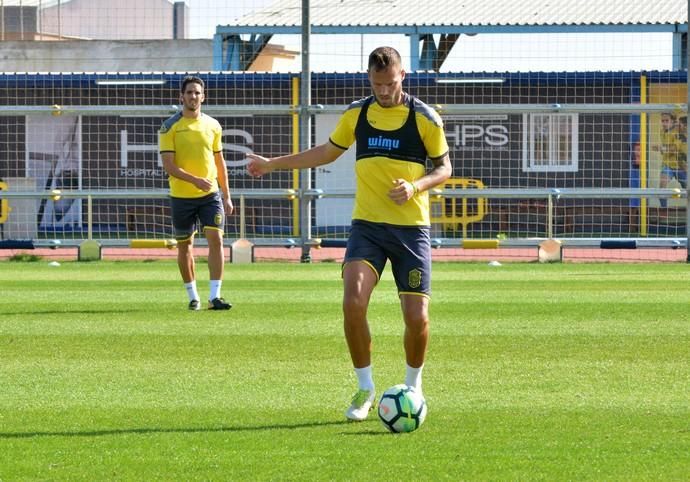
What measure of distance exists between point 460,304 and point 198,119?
307 centimetres

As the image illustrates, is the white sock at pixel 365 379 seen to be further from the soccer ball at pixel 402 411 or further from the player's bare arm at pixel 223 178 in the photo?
the player's bare arm at pixel 223 178

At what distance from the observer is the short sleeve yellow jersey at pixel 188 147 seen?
13.5 metres

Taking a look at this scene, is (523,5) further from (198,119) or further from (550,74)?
(198,119)

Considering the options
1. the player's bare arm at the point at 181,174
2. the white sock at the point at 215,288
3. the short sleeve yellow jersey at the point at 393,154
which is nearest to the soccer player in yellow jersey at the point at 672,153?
the white sock at the point at 215,288

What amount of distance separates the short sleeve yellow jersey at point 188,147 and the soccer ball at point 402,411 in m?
6.80

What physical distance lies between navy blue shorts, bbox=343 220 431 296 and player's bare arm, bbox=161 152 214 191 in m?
5.60

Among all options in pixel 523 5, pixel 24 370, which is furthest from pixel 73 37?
pixel 24 370

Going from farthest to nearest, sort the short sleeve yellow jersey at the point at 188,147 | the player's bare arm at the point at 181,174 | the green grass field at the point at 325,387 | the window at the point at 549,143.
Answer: the window at the point at 549,143
the short sleeve yellow jersey at the point at 188,147
the player's bare arm at the point at 181,174
the green grass field at the point at 325,387

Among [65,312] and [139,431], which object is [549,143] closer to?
[65,312]

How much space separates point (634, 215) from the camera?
Answer: 24516 millimetres

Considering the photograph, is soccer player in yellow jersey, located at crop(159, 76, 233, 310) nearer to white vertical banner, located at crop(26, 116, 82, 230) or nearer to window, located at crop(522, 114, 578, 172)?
window, located at crop(522, 114, 578, 172)

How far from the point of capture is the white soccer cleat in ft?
23.8

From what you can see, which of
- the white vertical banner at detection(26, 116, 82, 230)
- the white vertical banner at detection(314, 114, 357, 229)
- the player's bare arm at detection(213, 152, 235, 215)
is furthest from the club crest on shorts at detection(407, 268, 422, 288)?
the white vertical banner at detection(26, 116, 82, 230)

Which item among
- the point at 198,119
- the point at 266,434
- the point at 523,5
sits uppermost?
the point at 523,5
